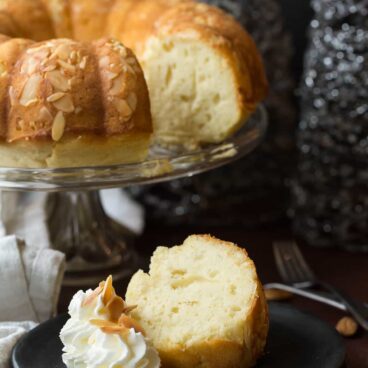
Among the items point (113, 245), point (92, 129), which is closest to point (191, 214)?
point (113, 245)

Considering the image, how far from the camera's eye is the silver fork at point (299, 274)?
158 centimetres

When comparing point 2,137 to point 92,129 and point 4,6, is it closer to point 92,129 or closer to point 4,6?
point 92,129

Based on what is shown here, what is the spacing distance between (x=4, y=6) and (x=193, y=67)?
405 mm

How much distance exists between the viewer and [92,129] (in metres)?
1.46

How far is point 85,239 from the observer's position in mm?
1840

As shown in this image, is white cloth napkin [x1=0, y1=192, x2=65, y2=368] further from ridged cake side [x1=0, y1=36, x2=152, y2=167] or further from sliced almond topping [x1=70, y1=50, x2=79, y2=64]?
sliced almond topping [x1=70, y1=50, x2=79, y2=64]

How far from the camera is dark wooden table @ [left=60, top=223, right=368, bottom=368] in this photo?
5.38 ft

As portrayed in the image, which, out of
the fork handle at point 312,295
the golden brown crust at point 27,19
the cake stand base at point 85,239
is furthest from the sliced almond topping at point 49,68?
the fork handle at point 312,295

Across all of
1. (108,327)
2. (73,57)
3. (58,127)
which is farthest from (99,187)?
(108,327)

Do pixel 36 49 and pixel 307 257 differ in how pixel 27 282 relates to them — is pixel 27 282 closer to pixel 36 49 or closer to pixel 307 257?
pixel 36 49

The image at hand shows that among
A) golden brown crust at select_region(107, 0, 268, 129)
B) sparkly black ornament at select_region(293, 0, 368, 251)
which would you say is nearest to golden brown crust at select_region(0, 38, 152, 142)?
golden brown crust at select_region(107, 0, 268, 129)

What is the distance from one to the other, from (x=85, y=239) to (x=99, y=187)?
1.25 feet

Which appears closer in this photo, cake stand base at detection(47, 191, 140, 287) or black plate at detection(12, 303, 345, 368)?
black plate at detection(12, 303, 345, 368)

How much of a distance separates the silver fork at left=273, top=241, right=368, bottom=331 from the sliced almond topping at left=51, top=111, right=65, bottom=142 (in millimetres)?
551
